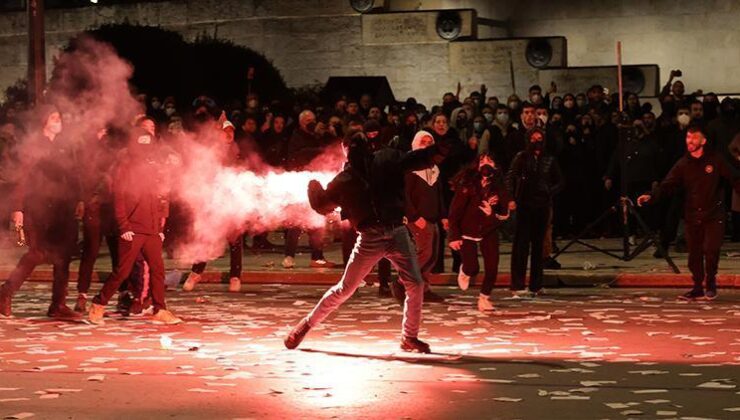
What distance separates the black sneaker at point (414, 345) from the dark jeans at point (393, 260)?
40 millimetres

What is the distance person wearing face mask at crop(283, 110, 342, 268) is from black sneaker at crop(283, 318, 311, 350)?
23.2 feet

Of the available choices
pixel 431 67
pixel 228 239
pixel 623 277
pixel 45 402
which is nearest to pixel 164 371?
pixel 45 402

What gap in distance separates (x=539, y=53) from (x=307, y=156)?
30.4 feet

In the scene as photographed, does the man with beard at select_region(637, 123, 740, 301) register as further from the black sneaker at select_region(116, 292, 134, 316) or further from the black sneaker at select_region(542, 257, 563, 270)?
the black sneaker at select_region(116, 292, 134, 316)

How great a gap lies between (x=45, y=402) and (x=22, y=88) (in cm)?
2084

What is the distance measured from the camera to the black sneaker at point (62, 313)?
1503cm

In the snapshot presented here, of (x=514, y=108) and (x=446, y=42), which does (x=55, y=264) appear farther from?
(x=446, y=42)

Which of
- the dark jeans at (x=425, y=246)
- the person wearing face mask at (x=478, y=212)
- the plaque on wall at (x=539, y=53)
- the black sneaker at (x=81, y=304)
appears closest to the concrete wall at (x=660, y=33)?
the plaque on wall at (x=539, y=53)

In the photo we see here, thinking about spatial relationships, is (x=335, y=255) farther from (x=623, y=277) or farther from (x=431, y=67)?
(x=431, y=67)

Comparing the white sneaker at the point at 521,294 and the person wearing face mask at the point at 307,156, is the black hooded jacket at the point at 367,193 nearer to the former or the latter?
the white sneaker at the point at 521,294

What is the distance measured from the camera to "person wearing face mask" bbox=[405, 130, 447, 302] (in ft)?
51.3

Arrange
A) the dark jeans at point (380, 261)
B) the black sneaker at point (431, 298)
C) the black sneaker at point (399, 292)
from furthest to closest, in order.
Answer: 1. the dark jeans at point (380, 261)
2. the black sneaker at point (431, 298)
3. the black sneaker at point (399, 292)

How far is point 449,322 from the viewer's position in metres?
14.6

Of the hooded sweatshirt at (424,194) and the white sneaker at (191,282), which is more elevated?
the hooded sweatshirt at (424,194)
